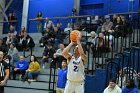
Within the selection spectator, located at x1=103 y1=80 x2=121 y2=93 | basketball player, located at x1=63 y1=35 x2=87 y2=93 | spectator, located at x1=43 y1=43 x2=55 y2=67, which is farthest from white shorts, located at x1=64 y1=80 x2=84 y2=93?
spectator, located at x1=43 y1=43 x2=55 y2=67

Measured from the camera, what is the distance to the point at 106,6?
60.7 feet

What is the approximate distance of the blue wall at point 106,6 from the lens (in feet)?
57.3

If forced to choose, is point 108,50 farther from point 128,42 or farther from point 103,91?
point 103,91

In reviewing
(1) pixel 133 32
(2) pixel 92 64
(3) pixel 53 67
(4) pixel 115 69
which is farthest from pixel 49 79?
(1) pixel 133 32

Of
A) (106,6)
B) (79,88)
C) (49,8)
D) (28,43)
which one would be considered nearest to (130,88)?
(79,88)

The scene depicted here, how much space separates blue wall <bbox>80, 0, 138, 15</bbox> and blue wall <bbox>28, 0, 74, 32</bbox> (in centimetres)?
97

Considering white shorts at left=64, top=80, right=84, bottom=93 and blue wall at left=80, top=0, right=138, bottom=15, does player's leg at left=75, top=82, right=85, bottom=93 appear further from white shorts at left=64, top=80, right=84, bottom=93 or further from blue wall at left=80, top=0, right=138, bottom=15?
blue wall at left=80, top=0, right=138, bottom=15

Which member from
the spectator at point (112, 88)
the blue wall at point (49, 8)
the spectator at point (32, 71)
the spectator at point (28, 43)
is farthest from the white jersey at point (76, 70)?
the blue wall at point (49, 8)

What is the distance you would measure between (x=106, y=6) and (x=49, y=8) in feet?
12.9

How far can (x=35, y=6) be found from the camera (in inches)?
828

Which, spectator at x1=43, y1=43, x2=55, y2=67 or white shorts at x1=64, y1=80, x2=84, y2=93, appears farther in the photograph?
spectator at x1=43, y1=43, x2=55, y2=67

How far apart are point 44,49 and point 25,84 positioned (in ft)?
7.38

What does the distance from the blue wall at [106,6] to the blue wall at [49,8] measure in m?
0.97

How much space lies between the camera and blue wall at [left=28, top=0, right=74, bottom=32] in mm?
20062
